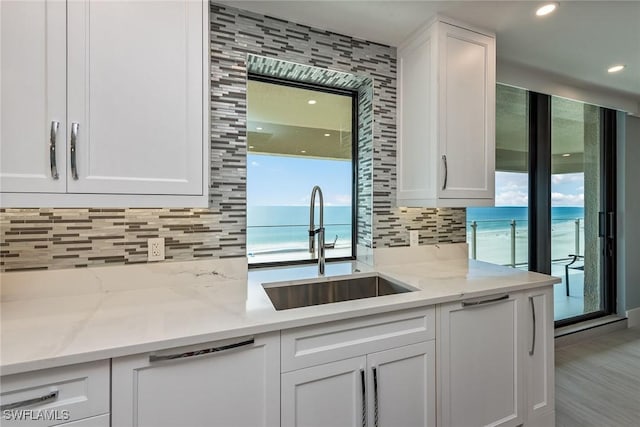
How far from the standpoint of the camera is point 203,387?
3.33ft

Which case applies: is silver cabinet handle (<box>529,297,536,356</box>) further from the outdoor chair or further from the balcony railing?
the outdoor chair

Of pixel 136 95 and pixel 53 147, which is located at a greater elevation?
pixel 136 95

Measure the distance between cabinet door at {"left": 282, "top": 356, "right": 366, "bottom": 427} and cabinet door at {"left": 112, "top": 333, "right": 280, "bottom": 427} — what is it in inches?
2.0

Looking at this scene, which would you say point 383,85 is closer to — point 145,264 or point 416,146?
point 416,146

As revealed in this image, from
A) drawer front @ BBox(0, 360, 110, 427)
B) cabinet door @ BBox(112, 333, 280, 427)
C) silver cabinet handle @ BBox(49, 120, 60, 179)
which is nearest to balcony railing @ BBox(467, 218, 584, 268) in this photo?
cabinet door @ BBox(112, 333, 280, 427)

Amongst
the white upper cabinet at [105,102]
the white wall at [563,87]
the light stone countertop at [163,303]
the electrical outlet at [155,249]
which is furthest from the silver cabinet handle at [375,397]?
the white wall at [563,87]

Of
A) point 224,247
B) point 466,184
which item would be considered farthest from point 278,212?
point 466,184

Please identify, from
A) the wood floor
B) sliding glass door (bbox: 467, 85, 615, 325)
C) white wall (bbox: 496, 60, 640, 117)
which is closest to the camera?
the wood floor

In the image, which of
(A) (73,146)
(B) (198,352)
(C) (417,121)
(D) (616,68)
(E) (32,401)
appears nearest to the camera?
(E) (32,401)

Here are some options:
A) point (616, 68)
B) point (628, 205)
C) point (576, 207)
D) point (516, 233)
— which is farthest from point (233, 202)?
point (628, 205)

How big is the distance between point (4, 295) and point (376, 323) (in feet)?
5.11

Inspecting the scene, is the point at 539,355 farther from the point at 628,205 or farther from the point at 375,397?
the point at 628,205

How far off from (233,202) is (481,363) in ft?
5.01

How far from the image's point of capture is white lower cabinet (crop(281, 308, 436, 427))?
3.71 ft
